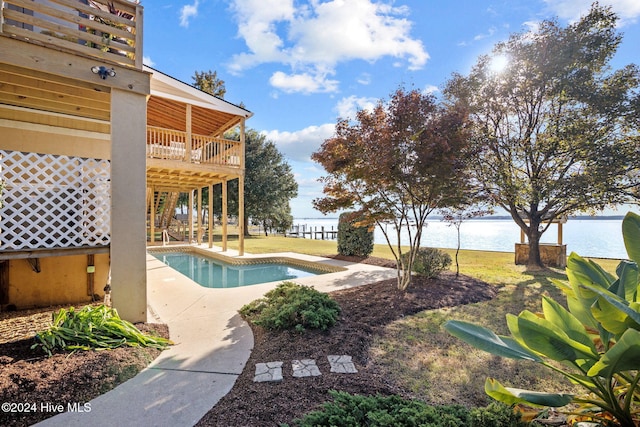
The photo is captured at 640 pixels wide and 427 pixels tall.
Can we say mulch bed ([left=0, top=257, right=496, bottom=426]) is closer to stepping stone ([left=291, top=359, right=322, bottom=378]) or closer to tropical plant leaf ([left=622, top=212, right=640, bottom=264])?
stepping stone ([left=291, top=359, right=322, bottom=378])

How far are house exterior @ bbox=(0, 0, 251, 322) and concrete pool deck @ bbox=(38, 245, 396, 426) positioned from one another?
1072 mm

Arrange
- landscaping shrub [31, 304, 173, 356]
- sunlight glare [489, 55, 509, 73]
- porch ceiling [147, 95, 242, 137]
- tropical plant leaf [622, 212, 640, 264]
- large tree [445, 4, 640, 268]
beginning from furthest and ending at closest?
1. porch ceiling [147, 95, 242, 137]
2. sunlight glare [489, 55, 509, 73]
3. large tree [445, 4, 640, 268]
4. landscaping shrub [31, 304, 173, 356]
5. tropical plant leaf [622, 212, 640, 264]

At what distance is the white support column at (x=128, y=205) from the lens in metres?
4.65

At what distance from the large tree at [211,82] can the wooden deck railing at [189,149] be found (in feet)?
43.4

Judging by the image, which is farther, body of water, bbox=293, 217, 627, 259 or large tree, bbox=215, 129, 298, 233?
large tree, bbox=215, 129, 298, 233

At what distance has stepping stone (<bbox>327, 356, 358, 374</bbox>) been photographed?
11.0ft

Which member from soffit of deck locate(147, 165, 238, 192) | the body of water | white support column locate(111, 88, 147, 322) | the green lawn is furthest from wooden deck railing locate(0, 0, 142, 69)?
the body of water

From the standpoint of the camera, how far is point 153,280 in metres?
8.49

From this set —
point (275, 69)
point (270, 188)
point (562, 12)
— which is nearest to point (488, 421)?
point (562, 12)

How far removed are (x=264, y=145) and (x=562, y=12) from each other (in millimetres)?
21790

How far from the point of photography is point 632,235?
6.70ft

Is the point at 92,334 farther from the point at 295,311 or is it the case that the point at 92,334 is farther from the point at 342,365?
the point at 342,365

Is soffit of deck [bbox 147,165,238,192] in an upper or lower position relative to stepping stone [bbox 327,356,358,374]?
upper

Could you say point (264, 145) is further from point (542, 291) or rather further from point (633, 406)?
point (633, 406)
